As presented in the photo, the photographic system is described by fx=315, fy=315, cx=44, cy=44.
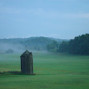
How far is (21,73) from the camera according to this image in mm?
37719

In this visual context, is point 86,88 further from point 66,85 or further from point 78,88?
point 66,85

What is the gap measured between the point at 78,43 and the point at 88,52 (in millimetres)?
13421

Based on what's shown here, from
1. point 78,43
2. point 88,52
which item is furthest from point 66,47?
point 88,52

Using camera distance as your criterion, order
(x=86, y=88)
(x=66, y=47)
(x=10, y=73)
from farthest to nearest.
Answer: (x=66, y=47)
(x=10, y=73)
(x=86, y=88)

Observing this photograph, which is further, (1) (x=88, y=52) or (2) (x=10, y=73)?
(1) (x=88, y=52)

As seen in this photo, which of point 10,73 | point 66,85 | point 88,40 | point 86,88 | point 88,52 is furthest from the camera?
point 88,40

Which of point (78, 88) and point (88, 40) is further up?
point (88, 40)

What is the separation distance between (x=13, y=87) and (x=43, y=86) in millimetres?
2466

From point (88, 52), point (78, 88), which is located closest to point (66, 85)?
point (78, 88)

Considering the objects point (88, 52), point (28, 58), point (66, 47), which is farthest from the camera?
point (66, 47)

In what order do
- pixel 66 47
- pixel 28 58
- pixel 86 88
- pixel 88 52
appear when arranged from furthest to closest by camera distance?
pixel 66 47, pixel 88 52, pixel 28 58, pixel 86 88

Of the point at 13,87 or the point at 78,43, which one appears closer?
the point at 13,87

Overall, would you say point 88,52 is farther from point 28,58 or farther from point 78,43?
point 28,58

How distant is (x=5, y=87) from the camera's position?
83.7ft
